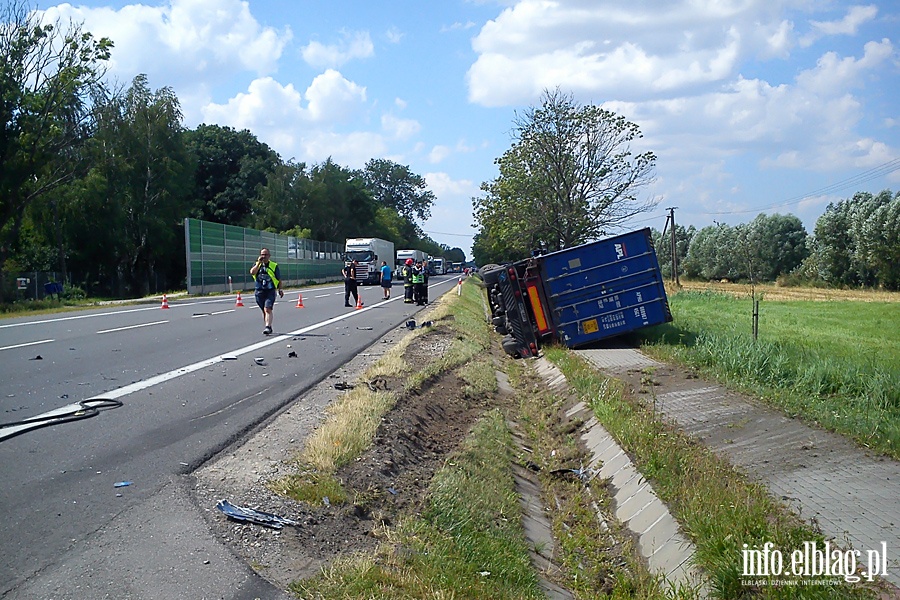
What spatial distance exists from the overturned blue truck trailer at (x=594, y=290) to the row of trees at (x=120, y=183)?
2721cm

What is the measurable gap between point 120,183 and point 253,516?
5532 cm

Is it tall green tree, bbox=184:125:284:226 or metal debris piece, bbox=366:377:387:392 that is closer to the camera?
metal debris piece, bbox=366:377:387:392

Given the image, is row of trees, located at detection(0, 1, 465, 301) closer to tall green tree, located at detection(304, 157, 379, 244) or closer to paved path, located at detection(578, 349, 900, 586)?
tall green tree, located at detection(304, 157, 379, 244)

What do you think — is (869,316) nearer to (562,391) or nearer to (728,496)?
(562,391)

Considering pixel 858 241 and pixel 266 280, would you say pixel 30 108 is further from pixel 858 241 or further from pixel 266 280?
pixel 858 241

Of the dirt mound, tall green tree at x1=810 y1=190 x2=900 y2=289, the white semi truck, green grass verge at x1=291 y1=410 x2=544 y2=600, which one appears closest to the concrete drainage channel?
green grass verge at x1=291 y1=410 x2=544 y2=600

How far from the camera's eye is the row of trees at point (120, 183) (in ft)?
118

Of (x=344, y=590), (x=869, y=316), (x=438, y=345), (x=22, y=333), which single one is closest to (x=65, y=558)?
(x=344, y=590)

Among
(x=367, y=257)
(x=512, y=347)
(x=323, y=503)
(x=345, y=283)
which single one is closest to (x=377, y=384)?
(x=323, y=503)

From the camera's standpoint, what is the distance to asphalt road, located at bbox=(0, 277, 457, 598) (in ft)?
14.9

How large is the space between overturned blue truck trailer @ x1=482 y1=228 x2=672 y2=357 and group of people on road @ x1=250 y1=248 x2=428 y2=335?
5538 mm

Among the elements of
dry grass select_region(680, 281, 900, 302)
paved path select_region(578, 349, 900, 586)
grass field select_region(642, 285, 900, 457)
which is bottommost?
dry grass select_region(680, 281, 900, 302)

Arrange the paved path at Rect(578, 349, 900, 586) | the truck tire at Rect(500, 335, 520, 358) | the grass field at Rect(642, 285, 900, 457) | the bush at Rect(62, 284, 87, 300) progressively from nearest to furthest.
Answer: the paved path at Rect(578, 349, 900, 586) < the grass field at Rect(642, 285, 900, 457) < the truck tire at Rect(500, 335, 520, 358) < the bush at Rect(62, 284, 87, 300)

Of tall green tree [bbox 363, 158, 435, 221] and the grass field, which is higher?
tall green tree [bbox 363, 158, 435, 221]
